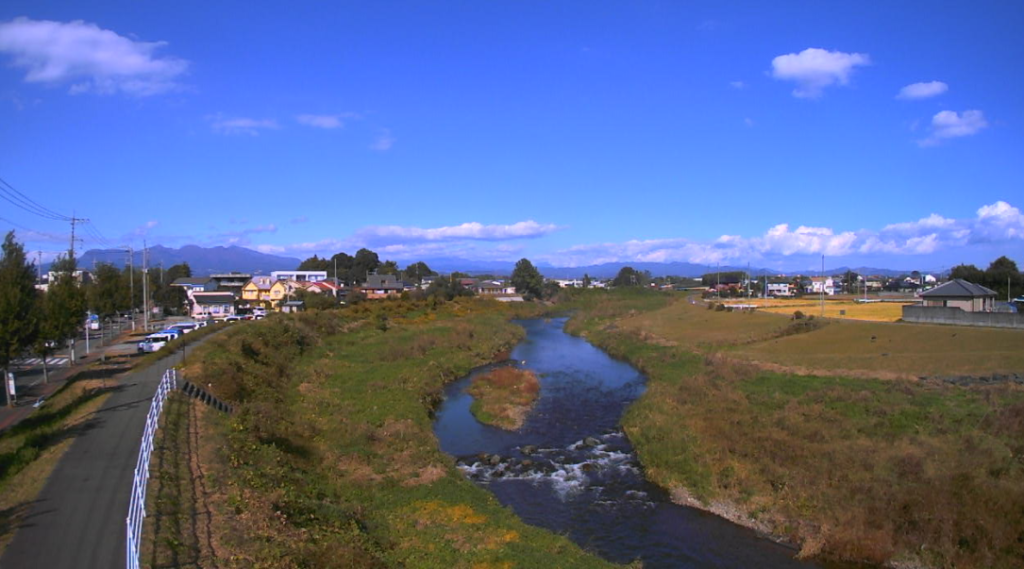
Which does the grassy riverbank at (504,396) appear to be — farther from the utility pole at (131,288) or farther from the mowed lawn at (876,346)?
the utility pole at (131,288)

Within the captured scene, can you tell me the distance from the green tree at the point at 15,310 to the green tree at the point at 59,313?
679mm

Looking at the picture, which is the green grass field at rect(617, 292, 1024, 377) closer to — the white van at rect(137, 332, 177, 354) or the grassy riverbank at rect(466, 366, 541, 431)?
the grassy riverbank at rect(466, 366, 541, 431)

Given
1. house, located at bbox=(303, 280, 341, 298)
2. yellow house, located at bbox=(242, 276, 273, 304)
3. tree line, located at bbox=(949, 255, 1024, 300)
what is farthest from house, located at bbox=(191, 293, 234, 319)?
tree line, located at bbox=(949, 255, 1024, 300)

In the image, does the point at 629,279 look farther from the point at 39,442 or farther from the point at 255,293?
the point at 39,442

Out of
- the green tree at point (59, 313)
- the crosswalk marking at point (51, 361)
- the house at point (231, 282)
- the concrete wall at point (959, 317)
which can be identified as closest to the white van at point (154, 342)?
the green tree at point (59, 313)

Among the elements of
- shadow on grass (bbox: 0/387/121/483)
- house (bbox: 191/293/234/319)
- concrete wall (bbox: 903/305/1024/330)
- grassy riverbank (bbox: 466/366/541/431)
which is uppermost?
house (bbox: 191/293/234/319)

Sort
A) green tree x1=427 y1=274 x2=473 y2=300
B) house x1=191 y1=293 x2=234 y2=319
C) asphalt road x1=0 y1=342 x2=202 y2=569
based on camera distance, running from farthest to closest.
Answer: green tree x1=427 y1=274 x2=473 y2=300 → house x1=191 y1=293 x2=234 y2=319 → asphalt road x1=0 y1=342 x2=202 y2=569

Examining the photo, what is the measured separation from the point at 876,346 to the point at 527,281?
75786mm

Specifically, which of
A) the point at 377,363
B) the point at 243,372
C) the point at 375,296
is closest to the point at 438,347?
the point at 377,363

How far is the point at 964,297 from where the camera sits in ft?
124

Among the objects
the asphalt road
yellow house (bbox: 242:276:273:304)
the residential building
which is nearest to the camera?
the asphalt road

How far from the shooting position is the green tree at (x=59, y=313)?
23109mm

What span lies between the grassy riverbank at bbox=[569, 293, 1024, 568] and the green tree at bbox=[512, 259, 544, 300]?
243 ft

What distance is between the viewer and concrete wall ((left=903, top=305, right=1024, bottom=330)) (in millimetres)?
31441
